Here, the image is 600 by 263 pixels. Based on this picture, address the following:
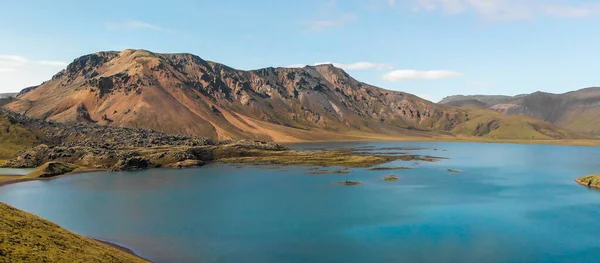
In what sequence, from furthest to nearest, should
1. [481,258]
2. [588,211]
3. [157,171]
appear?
[157,171] < [588,211] < [481,258]

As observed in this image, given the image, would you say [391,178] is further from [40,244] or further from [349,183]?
[40,244]

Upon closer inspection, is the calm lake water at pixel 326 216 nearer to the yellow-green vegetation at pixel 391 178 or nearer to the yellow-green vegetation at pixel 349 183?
the yellow-green vegetation at pixel 349 183

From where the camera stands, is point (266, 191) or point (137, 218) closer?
point (137, 218)

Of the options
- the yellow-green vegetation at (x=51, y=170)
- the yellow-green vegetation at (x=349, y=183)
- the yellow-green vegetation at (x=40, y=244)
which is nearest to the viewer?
the yellow-green vegetation at (x=40, y=244)

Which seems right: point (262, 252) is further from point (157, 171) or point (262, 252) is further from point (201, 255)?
point (157, 171)

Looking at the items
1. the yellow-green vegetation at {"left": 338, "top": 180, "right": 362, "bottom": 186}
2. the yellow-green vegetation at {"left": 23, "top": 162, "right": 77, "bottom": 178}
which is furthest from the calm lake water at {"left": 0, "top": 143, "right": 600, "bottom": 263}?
the yellow-green vegetation at {"left": 23, "top": 162, "right": 77, "bottom": 178}

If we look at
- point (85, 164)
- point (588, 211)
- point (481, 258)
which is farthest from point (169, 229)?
point (85, 164)

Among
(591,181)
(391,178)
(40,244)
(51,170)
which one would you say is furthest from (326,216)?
(51,170)

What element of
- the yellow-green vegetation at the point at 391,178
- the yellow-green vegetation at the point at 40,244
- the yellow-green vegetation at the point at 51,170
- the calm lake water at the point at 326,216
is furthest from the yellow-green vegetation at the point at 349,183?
the yellow-green vegetation at the point at 51,170
